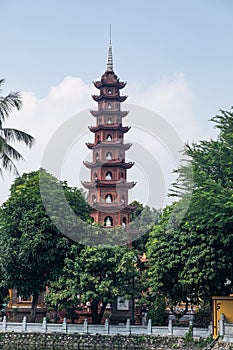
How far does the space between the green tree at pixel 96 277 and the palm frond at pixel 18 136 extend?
11189mm

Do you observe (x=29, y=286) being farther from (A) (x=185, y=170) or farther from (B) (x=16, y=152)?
(B) (x=16, y=152)

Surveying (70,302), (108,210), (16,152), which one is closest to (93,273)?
(70,302)

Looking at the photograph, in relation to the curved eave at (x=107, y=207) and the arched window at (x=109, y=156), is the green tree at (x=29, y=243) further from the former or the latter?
the arched window at (x=109, y=156)

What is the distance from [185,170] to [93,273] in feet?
26.6

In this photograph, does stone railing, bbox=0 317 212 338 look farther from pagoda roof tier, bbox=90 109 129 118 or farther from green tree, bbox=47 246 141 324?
pagoda roof tier, bbox=90 109 129 118

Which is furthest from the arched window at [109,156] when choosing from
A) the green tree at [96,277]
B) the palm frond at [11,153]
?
the palm frond at [11,153]

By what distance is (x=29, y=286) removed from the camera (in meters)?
30.5

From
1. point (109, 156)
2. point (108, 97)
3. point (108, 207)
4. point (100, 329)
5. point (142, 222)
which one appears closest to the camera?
point (100, 329)

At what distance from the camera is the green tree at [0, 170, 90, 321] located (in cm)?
2964

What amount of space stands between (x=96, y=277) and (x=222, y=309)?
7030mm

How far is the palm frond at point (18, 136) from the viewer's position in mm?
18812

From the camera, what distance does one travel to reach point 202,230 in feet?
81.8

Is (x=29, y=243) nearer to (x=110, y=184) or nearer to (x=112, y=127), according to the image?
(x=110, y=184)

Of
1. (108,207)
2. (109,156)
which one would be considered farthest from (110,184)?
(109,156)
